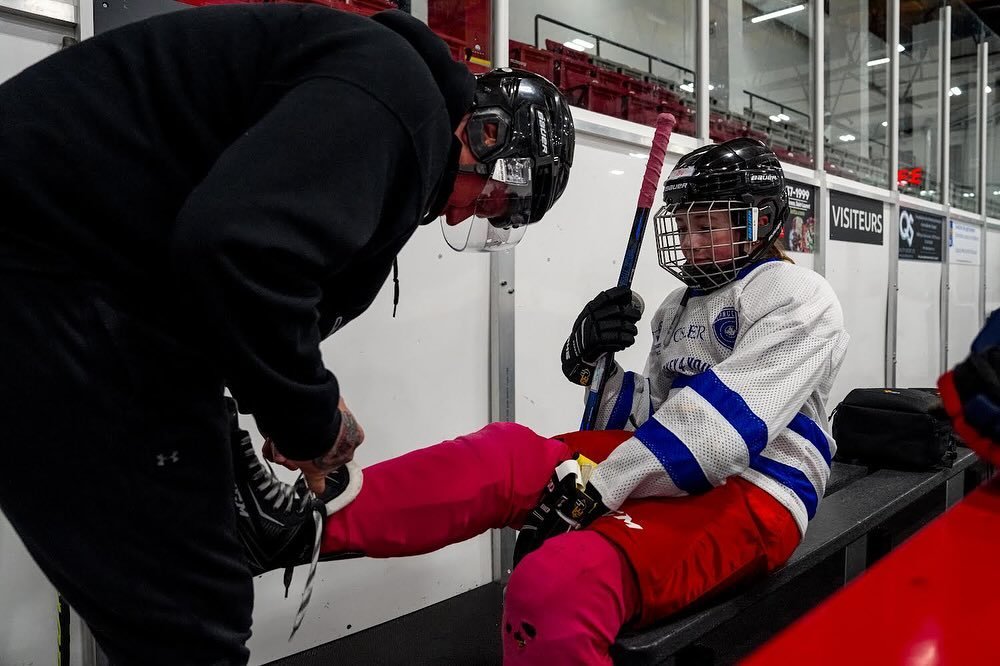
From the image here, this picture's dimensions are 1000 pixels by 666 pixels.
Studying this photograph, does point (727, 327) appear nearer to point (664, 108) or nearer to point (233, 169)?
point (233, 169)

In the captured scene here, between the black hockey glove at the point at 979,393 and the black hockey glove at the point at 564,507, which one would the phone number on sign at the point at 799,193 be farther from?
the black hockey glove at the point at 979,393

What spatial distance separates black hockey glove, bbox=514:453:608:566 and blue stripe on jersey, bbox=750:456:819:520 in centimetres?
37

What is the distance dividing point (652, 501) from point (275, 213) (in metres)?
1.00

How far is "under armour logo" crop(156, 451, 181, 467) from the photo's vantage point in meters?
0.82

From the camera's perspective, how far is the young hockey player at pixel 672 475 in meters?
1.20

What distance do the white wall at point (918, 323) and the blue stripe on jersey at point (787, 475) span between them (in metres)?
4.10

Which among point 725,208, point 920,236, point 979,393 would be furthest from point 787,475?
point 920,236

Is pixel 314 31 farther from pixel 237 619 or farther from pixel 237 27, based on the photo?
pixel 237 619

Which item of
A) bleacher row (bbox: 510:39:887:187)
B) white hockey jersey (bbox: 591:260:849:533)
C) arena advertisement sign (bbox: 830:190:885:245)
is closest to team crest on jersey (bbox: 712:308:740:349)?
white hockey jersey (bbox: 591:260:849:533)

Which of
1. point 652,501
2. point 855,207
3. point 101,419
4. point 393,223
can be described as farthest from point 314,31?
point 855,207

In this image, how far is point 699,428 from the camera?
135 centimetres

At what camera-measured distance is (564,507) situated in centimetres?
139

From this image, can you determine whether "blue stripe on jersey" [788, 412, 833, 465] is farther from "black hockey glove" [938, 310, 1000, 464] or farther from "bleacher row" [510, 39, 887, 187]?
"bleacher row" [510, 39, 887, 187]

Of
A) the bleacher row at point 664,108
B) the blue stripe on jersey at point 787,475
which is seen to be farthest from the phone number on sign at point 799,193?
the blue stripe on jersey at point 787,475
